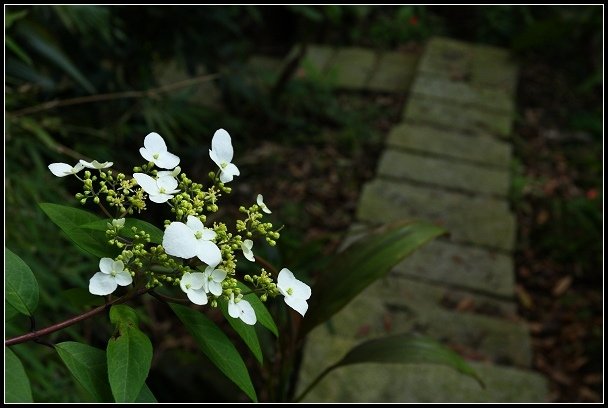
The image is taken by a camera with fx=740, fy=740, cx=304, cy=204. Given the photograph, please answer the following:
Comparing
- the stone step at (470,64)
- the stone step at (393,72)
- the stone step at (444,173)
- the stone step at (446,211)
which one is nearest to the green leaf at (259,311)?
the stone step at (446,211)

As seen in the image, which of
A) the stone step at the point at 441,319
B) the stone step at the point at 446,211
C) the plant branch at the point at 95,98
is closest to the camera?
the plant branch at the point at 95,98

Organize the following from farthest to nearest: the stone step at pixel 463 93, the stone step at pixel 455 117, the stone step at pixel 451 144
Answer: the stone step at pixel 463 93
the stone step at pixel 455 117
the stone step at pixel 451 144

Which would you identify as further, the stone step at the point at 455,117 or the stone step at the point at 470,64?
the stone step at the point at 470,64

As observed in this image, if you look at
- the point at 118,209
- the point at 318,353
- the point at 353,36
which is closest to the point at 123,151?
the point at 318,353

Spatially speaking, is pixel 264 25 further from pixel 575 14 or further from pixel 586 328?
pixel 586 328

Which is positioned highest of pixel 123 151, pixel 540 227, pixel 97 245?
pixel 97 245

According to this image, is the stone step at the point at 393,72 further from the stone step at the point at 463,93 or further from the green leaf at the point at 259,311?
the green leaf at the point at 259,311

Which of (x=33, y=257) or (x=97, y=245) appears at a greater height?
(x=97, y=245)
